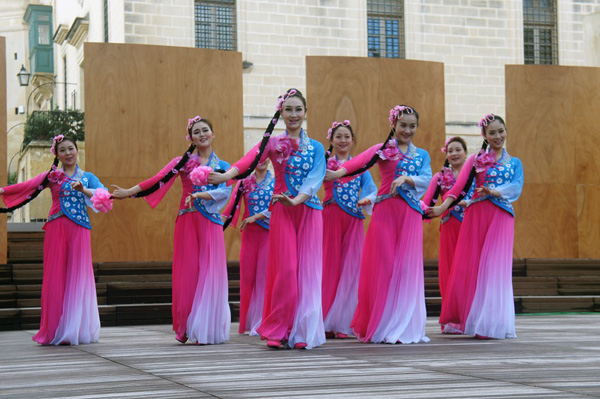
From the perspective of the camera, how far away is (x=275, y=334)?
6.77 meters

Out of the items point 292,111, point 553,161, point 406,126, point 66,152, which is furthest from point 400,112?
point 553,161

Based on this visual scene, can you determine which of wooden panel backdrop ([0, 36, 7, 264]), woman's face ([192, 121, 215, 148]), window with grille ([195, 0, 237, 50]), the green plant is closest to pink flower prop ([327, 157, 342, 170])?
woman's face ([192, 121, 215, 148])

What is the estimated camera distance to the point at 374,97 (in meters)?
12.3

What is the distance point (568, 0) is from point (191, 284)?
744 inches

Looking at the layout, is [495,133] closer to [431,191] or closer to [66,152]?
[431,191]

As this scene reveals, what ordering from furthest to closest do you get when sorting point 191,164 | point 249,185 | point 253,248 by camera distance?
point 249,185 → point 253,248 → point 191,164

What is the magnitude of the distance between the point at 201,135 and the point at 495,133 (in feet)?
7.86

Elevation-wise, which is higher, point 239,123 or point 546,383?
point 239,123

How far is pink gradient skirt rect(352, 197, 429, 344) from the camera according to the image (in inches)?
289

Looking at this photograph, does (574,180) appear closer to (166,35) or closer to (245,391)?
(245,391)

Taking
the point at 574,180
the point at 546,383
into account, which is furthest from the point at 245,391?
the point at 574,180

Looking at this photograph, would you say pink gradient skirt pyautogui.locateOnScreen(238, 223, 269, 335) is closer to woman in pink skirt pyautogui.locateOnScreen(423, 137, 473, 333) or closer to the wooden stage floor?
the wooden stage floor

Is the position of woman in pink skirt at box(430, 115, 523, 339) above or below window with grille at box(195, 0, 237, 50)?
below

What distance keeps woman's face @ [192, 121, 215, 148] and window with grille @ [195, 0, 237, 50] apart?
13661 millimetres
